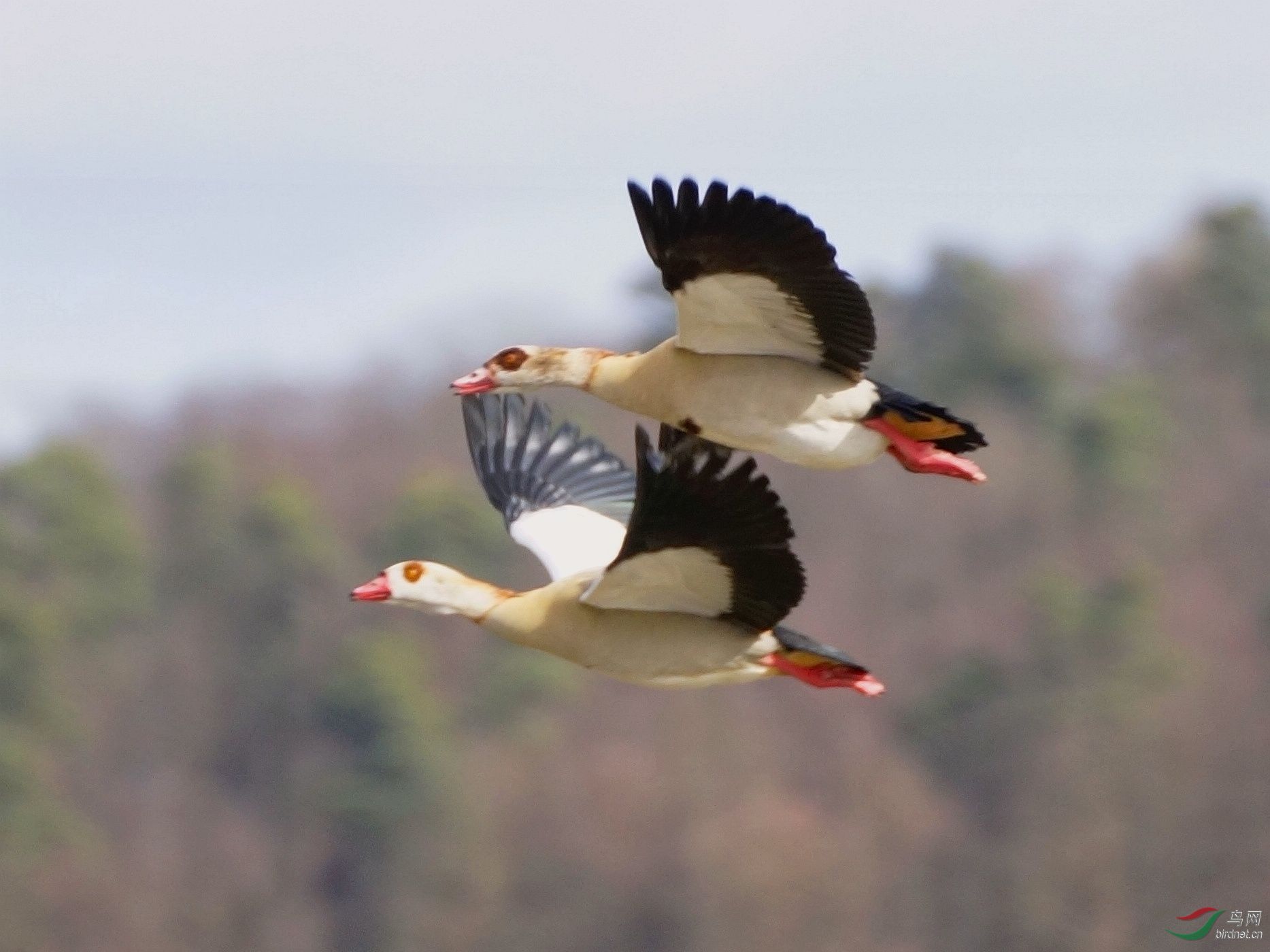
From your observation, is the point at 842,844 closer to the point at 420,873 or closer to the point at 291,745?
the point at 420,873

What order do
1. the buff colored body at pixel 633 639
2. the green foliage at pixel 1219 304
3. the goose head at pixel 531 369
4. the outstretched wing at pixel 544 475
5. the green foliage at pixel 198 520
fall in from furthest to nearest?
the green foliage at pixel 1219 304
the green foliage at pixel 198 520
the outstretched wing at pixel 544 475
the goose head at pixel 531 369
the buff colored body at pixel 633 639

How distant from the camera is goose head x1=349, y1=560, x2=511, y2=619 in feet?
34.9

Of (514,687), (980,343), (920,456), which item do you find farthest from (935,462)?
(980,343)

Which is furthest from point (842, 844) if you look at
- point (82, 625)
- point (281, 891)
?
point (82, 625)

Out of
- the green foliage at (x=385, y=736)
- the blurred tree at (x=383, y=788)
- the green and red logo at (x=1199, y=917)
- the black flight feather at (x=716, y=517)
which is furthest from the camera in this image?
the green foliage at (x=385, y=736)

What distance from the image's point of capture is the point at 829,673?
10430mm

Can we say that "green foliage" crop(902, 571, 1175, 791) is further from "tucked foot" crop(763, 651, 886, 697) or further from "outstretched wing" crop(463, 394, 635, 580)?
"tucked foot" crop(763, 651, 886, 697)

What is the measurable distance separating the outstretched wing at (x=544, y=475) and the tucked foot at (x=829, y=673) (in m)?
1.52

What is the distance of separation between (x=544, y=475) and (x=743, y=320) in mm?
2602

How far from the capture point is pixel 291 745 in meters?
43.1

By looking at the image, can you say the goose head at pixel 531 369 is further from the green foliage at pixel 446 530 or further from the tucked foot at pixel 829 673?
the green foliage at pixel 446 530

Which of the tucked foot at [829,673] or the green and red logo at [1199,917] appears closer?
the tucked foot at [829,673]

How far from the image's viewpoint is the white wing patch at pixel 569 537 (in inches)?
447

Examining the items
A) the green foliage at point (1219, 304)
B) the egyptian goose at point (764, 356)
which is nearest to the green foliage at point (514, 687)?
the green foliage at point (1219, 304)
